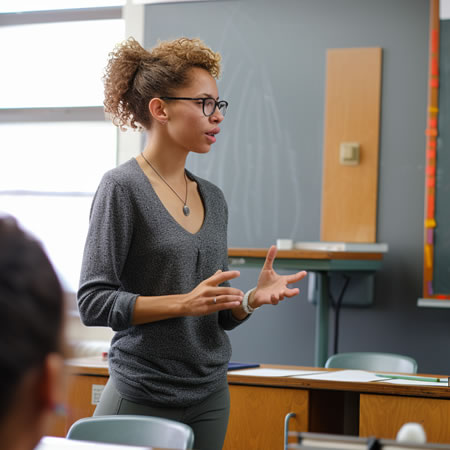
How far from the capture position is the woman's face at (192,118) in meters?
1.57

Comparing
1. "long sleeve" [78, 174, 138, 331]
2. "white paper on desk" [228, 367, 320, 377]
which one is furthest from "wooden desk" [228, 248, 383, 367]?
"long sleeve" [78, 174, 138, 331]

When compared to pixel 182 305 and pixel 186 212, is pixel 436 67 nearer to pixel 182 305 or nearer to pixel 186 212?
pixel 186 212

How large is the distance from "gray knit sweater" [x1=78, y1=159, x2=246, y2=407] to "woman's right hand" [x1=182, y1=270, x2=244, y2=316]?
0.13m

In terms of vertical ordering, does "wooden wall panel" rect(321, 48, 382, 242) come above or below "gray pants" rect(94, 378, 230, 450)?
above

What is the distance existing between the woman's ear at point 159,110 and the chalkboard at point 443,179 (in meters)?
2.81

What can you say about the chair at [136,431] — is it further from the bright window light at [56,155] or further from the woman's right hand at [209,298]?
the bright window light at [56,155]

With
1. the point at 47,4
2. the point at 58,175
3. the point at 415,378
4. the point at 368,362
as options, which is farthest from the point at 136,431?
the point at 47,4

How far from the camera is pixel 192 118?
5.16ft

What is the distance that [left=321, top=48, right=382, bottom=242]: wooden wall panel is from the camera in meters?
4.17

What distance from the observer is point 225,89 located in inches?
177

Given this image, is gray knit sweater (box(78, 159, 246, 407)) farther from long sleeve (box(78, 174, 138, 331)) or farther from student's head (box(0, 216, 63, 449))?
student's head (box(0, 216, 63, 449))

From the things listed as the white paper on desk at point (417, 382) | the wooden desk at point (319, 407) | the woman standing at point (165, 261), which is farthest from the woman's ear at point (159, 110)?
the white paper on desk at point (417, 382)

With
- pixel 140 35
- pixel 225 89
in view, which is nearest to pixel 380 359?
pixel 225 89

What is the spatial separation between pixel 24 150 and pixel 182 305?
154 inches
